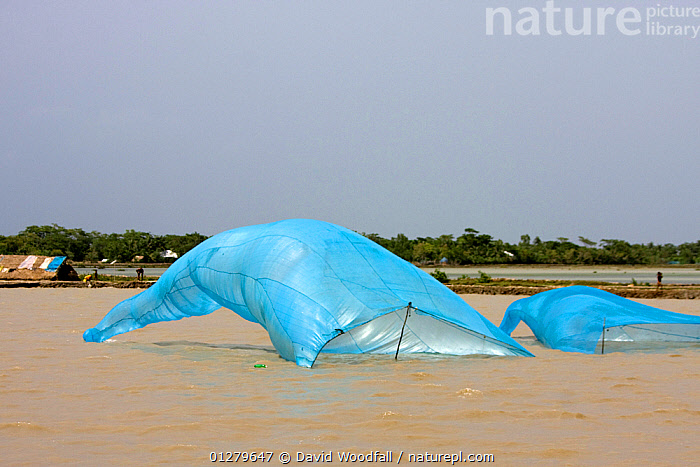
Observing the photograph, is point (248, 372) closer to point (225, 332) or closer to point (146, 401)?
point (146, 401)

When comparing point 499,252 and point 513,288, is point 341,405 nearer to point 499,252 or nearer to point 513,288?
point 513,288

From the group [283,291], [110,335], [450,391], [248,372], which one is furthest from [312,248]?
[110,335]

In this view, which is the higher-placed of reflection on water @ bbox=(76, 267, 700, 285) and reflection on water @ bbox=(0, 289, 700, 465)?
reflection on water @ bbox=(0, 289, 700, 465)

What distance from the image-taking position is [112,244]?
99.2m

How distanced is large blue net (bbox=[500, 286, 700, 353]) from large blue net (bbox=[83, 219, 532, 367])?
114 centimetres

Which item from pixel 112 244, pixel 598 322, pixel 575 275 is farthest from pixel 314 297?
pixel 112 244

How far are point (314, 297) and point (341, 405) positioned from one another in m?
2.47

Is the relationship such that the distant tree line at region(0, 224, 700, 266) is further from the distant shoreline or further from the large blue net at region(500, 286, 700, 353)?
the large blue net at region(500, 286, 700, 353)

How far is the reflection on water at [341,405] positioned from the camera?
5211mm

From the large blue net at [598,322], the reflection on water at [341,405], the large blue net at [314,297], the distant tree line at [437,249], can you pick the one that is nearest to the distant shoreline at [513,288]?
the large blue net at [598,322]

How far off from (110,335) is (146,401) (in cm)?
494

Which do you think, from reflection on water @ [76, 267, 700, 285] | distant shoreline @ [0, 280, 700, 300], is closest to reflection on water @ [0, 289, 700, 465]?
distant shoreline @ [0, 280, 700, 300]

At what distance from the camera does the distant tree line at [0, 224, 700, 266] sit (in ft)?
287

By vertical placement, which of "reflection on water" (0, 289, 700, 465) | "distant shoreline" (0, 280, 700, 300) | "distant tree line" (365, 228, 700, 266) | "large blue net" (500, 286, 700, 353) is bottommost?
"distant tree line" (365, 228, 700, 266)
